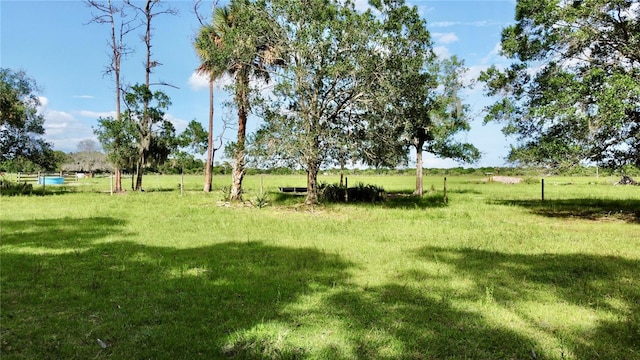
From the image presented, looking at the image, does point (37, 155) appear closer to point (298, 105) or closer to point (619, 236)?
point (298, 105)

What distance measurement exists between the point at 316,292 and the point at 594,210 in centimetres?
1647

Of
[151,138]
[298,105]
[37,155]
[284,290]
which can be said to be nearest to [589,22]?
[298,105]

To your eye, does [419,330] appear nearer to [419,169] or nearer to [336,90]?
[336,90]

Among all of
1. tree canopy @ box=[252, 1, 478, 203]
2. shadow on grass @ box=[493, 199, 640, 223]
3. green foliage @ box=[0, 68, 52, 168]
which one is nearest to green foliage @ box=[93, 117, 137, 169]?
green foliage @ box=[0, 68, 52, 168]

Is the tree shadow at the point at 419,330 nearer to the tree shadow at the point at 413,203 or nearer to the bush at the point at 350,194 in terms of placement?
the tree shadow at the point at 413,203

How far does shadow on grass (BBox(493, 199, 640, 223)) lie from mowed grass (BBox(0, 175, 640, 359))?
3771 millimetres

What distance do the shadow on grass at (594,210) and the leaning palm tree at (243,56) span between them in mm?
13834

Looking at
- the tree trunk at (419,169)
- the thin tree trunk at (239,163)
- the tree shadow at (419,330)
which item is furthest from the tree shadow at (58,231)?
the tree trunk at (419,169)

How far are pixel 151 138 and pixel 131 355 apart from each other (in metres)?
28.4

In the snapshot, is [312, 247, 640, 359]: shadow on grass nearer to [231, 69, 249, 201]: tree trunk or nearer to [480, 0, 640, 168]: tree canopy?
[480, 0, 640, 168]: tree canopy

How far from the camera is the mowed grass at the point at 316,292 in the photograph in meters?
4.08

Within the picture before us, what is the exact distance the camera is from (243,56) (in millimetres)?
18000

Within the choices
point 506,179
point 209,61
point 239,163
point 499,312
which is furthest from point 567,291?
point 506,179

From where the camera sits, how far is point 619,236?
11.0 meters
